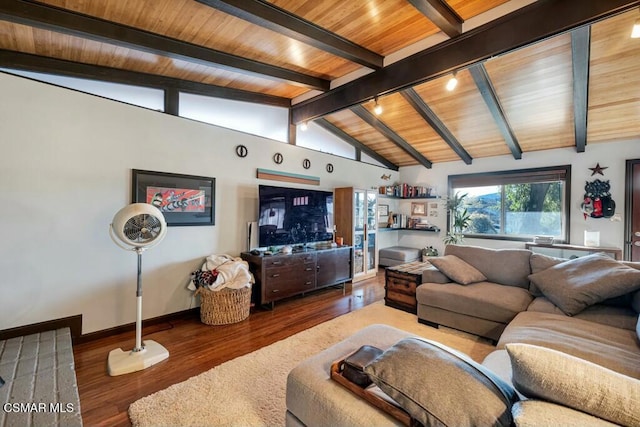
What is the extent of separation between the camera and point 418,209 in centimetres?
660

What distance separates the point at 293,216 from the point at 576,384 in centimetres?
349

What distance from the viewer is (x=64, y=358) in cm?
212

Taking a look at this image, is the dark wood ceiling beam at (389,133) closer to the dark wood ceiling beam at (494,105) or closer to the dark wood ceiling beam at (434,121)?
the dark wood ceiling beam at (434,121)

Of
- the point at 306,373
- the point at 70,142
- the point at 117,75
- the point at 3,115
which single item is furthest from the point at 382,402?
the point at 117,75

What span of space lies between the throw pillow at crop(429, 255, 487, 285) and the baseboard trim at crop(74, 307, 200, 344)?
3.01 metres

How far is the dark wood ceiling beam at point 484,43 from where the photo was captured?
221 centimetres

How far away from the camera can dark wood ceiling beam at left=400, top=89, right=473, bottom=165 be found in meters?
3.96

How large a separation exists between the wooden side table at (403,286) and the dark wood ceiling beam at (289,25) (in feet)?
8.60

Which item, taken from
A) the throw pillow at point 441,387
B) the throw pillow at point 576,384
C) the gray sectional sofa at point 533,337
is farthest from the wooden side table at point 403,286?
the throw pillow at point 576,384

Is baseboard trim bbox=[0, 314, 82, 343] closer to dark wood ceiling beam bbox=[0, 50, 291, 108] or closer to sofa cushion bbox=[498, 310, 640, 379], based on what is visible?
dark wood ceiling beam bbox=[0, 50, 291, 108]

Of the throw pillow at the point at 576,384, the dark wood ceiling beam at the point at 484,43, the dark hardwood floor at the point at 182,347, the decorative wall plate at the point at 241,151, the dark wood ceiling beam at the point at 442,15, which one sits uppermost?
the dark wood ceiling beam at the point at 442,15

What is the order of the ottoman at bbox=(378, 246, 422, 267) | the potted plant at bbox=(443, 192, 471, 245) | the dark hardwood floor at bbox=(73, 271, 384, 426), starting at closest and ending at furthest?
the dark hardwood floor at bbox=(73, 271, 384, 426)
the potted plant at bbox=(443, 192, 471, 245)
the ottoman at bbox=(378, 246, 422, 267)

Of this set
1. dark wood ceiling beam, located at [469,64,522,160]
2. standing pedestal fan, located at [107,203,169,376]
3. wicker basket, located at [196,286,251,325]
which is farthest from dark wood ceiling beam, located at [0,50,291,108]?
dark wood ceiling beam, located at [469,64,522,160]

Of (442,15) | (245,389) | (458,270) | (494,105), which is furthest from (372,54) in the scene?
(245,389)
